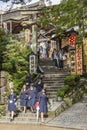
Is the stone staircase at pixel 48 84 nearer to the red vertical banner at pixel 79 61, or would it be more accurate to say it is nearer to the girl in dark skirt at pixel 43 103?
the girl in dark skirt at pixel 43 103

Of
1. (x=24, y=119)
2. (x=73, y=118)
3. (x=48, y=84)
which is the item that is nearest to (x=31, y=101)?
(x=24, y=119)

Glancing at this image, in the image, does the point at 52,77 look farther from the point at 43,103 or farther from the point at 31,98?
the point at 43,103

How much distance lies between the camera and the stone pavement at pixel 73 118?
749 inches

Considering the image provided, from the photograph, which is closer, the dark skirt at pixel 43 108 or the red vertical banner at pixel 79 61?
the dark skirt at pixel 43 108

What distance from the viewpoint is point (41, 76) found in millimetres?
28953

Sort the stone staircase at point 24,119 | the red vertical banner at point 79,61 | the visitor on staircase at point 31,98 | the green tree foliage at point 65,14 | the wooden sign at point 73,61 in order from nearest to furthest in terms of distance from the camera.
Answer: the green tree foliage at point 65,14 < the stone staircase at point 24,119 < the visitor on staircase at point 31,98 < the red vertical banner at point 79,61 < the wooden sign at point 73,61

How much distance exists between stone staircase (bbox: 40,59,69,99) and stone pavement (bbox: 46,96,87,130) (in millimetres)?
3021

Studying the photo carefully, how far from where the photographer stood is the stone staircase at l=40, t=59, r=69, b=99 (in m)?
26.9

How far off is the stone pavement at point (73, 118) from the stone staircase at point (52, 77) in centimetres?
302

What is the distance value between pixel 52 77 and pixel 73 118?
893 cm

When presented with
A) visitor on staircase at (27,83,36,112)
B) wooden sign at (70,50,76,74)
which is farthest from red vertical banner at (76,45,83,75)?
visitor on staircase at (27,83,36,112)

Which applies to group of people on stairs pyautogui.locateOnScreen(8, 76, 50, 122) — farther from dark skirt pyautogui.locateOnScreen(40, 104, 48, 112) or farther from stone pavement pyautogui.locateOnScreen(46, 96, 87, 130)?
stone pavement pyautogui.locateOnScreen(46, 96, 87, 130)

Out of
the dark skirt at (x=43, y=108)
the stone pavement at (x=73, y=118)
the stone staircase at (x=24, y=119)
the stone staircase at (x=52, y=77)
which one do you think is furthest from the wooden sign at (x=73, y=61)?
the dark skirt at (x=43, y=108)

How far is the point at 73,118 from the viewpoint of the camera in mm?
20547
